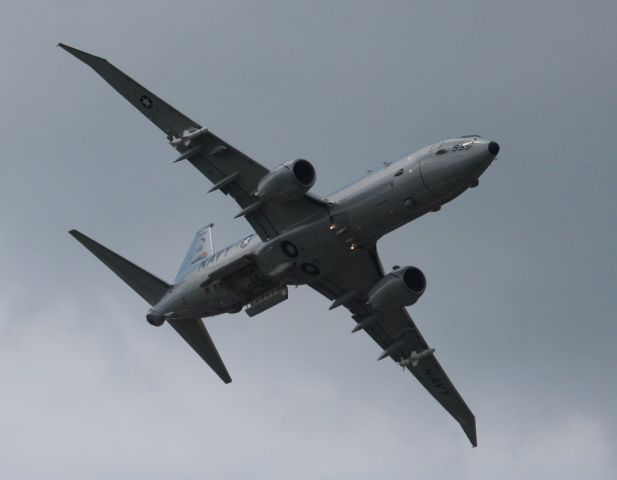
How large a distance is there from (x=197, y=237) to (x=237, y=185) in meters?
11.4

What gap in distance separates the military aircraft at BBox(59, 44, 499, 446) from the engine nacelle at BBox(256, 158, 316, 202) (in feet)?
0.18

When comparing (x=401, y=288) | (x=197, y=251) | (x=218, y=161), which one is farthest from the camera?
(x=197, y=251)

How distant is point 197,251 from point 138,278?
5.13m

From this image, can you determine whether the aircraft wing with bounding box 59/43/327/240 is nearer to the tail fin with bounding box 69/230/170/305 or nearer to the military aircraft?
the military aircraft

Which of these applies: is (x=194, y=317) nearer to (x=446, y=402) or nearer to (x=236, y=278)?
(x=236, y=278)

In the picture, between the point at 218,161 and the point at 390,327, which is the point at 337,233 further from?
the point at 390,327

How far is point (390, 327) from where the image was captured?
7100 centimetres

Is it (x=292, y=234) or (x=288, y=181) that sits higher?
(x=288, y=181)

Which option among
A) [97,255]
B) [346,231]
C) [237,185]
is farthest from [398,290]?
[97,255]

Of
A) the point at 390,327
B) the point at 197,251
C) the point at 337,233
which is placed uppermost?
the point at 197,251

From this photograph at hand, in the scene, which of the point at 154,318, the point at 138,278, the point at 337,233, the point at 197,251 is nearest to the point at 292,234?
the point at 337,233

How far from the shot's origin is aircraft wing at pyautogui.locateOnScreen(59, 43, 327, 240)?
6103 cm

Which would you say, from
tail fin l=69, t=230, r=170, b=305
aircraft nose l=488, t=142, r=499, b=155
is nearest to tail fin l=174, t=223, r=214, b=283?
tail fin l=69, t=230, r=170, b=305

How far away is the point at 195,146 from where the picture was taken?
204 feet
